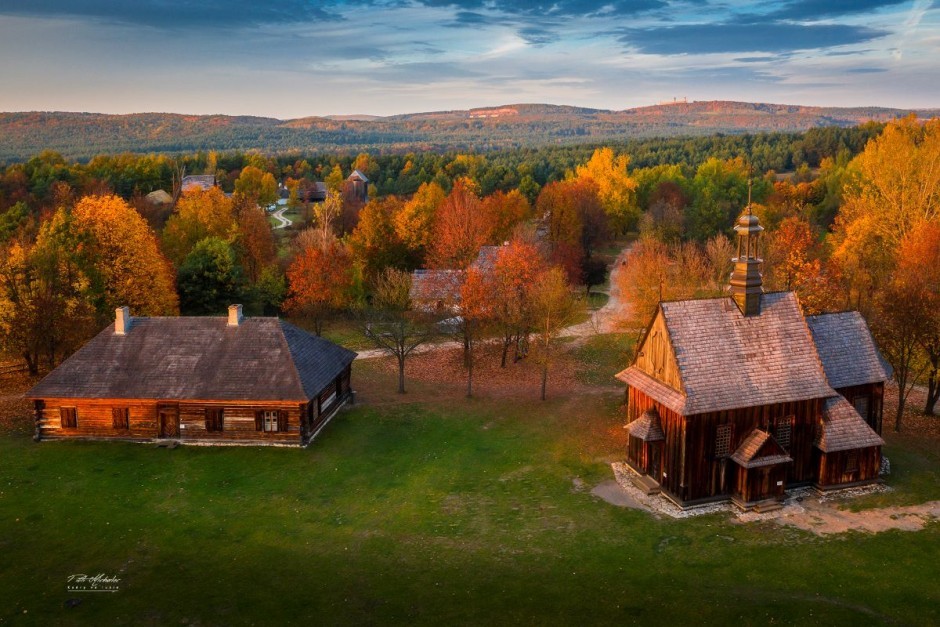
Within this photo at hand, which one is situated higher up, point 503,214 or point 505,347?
point 503,214

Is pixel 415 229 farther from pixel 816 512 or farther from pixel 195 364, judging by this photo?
pixel 816 512

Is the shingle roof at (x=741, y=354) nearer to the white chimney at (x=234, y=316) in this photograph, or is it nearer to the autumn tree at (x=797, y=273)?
the autumn tree at (x=797, y=273)

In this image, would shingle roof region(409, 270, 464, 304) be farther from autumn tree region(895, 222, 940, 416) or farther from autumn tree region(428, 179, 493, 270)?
autumn tree region(895, 222, 940, 416)

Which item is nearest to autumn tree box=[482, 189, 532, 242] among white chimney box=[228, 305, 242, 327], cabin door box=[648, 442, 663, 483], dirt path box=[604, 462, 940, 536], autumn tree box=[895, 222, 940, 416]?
autumn tree box=[895, 222, 940, 416]

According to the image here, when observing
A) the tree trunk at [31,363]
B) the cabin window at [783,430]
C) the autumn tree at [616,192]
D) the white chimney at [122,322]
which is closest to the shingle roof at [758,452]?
the cabin window at [783,430]

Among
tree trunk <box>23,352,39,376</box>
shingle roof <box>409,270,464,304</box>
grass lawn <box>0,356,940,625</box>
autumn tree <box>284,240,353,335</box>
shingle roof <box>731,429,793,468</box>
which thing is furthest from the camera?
autumn tree <box>284,240,353,335</box>

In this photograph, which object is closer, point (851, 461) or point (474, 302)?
point (851, 461)

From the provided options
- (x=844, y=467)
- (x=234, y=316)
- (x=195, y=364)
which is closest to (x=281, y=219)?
(x=234, y=316)
